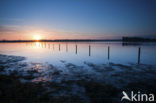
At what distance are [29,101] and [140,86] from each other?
6.87m

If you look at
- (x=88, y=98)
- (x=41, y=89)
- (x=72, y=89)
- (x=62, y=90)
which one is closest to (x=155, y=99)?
(x=88, y=98)

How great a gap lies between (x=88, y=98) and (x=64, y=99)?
1.27 meters

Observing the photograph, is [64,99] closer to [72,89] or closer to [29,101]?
[72,89]

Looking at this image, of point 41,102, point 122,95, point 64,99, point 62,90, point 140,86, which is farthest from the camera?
point 140,86

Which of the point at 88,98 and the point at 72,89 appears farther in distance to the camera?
the point at 72,89

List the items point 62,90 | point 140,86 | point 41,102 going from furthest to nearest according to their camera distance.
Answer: point 140,86 < point 62,90 < point 41,102

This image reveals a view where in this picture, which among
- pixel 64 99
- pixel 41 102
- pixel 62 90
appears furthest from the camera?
pixel 62 90

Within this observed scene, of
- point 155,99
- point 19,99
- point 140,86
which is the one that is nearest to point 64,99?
point 19,99

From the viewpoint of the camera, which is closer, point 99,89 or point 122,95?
point 122,95

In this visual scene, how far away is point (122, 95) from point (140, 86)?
198 cm

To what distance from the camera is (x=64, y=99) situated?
4727mm

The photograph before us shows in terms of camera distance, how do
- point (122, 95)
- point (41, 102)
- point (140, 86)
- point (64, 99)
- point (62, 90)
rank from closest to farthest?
point (41, 102) → point (64, 99) → point (122, 95) → point (62, 90) → point (140, 86)

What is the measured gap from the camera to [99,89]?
5.85 meters

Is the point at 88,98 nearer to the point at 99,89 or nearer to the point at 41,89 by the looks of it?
the point at 99,89
